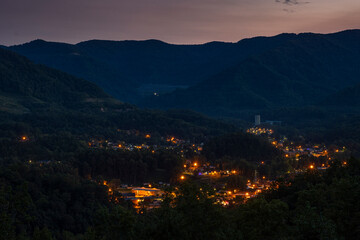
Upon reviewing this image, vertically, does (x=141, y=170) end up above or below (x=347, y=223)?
below

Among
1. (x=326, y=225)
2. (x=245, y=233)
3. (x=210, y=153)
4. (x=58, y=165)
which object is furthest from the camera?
(x=210, y=153)

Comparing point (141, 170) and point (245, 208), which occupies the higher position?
point (245, 208)

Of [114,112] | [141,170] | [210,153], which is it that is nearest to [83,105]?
[114,112]

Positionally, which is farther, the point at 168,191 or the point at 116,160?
the point at 116,160

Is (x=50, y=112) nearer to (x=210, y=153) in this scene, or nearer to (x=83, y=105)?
(x=83, y=105)

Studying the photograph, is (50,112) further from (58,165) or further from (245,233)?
(245,233)

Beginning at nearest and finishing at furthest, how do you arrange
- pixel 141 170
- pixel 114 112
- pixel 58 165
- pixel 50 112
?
1. pixel 58 165
2. pixel 141 170
3. pixel 50 112
4. pixel 114 112

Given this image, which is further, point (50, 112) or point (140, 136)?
point (50, 112)

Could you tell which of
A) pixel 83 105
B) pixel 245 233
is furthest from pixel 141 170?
pixel 83 105

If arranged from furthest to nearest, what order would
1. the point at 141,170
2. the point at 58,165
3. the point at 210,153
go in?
the point at 210,153, the point at 141,170, the point at 58,165
